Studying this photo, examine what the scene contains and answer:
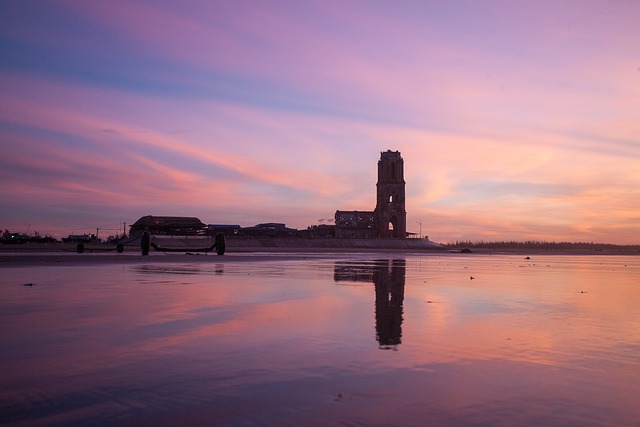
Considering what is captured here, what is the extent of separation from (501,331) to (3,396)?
7839 millimetres

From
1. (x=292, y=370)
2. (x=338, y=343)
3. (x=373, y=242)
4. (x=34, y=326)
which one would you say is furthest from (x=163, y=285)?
(x=373, y=242)

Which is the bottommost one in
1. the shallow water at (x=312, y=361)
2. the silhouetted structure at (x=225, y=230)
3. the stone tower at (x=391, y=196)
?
the shallow water at (x=312, y=361)

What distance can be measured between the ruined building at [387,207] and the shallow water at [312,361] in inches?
3801

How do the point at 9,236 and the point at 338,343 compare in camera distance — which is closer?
the point at 338,343

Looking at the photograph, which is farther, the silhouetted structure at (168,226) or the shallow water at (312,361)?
the silhouetted structure at (168,226)

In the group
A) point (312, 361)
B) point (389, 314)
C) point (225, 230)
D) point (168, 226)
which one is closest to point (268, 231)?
point (225, 230)

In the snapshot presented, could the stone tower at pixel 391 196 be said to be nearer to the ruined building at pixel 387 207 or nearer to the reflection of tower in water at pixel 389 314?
the ruined building at pixel 387 207

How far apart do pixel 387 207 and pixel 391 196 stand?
2435 mm

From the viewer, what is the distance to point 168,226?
99.4m

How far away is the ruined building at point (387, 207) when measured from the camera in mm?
110625

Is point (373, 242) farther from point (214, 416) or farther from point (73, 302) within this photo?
point (214, 416)

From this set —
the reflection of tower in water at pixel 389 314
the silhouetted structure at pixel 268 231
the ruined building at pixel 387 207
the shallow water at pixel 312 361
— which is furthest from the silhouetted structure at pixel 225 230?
the shallow water at pixel 312 361

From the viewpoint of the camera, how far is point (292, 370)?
671 centimetres

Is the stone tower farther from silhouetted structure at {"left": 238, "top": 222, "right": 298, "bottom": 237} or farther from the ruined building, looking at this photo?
silhouetted structure at {"left": 238, "top": 222, "right": 298, "bottom": 237}
